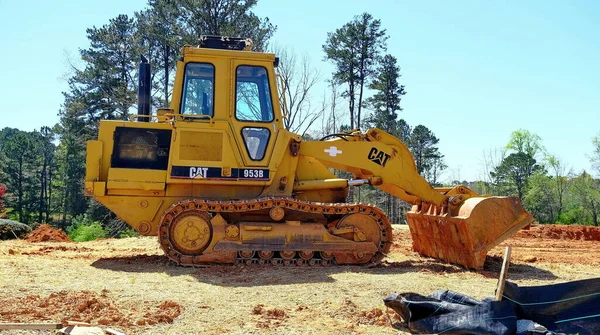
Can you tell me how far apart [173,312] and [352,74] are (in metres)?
33.0

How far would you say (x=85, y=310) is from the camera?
6324mm

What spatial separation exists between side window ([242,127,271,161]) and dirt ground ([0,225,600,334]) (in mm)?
1895

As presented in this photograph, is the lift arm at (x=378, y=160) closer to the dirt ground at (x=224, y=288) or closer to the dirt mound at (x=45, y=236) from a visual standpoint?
the dirt ground at (x=224, y=288)

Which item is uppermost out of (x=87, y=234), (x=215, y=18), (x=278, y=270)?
(x=215, y=18)

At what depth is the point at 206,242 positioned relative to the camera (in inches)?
384

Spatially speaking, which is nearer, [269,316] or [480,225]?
[269,316]

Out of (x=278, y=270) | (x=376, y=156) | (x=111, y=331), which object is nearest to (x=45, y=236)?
(x=278, y=270)

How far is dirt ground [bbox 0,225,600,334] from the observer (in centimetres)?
599

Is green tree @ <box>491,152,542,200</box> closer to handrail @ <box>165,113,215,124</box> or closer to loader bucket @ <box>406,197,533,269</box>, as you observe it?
loader bucket @ <box>406,197,533,269</box>

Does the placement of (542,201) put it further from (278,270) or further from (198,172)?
(198,172)

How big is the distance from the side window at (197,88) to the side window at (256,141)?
0.80 meters

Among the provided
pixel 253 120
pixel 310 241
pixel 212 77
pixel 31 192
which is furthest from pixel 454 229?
pixel 31 192

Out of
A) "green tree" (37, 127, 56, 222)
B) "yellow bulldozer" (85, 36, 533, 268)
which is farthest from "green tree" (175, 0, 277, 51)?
"green tree" (37, 127, 56, 222)

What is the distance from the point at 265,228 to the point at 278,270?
0.77 meters
